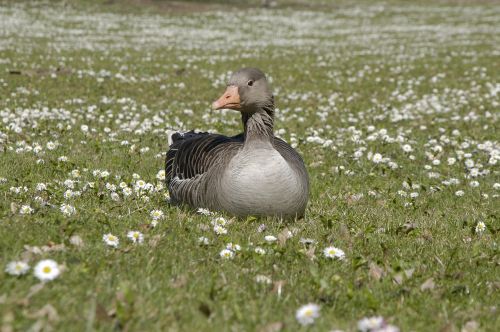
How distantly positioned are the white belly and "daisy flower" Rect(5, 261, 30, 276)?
3.14 metres

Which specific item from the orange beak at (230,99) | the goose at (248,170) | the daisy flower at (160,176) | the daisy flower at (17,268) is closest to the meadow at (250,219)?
the daisy flower at (17,268)

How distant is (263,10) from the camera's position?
66.3 metres

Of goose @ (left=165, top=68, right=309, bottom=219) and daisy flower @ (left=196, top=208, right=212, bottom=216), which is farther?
daisy flower @ (left=196, top=208, right=212, bottom=216)

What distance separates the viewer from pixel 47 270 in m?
4.23

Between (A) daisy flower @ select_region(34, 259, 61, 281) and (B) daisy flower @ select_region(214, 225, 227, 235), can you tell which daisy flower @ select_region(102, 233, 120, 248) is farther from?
(B) daisy flower @ select_region(214, 225, 227, 235)

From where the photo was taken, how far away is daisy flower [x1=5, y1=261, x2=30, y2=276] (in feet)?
13.9

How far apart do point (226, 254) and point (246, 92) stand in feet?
8.15

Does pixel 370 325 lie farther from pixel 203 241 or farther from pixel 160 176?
pixel 160 176

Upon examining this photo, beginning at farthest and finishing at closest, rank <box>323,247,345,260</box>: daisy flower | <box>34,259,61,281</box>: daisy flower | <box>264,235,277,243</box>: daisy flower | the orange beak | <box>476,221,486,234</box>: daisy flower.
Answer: <box>476,221,486,234</box>: daisy flower < the orange beak < <box>264,235,277,243</box>: daisy flower < <box>323,247,345,260</box>: daisy flower < <box>34,259,61,281</box>: daisy flower

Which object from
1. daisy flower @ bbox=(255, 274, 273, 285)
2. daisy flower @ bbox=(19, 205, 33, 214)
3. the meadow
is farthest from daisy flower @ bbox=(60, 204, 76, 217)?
daisy flower @ bbox=(255, 274, 273, 285)

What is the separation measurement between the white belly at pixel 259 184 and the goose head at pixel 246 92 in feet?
2.23

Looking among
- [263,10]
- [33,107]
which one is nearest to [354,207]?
[33,107]

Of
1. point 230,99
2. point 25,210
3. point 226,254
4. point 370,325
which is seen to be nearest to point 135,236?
point 226,254

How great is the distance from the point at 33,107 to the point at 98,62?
10801mm
